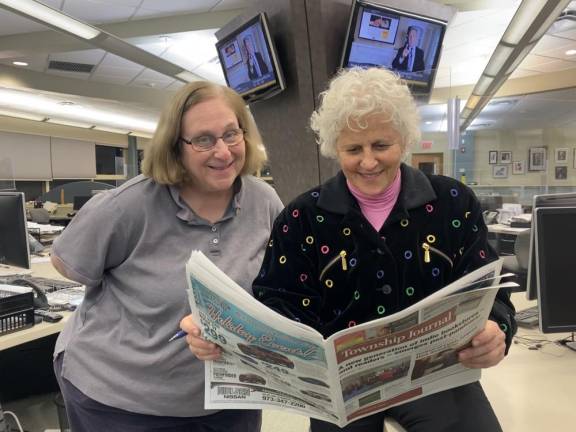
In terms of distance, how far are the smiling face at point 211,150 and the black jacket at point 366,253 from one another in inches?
10.0

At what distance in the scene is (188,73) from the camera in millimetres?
5992

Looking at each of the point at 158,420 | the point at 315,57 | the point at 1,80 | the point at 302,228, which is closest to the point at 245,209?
the point at 302,228

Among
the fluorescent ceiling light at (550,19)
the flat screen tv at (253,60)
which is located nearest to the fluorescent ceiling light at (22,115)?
the flat screen tv at (253,60)

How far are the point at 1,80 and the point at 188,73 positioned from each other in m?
2.57

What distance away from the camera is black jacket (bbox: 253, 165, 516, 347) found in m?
1.06

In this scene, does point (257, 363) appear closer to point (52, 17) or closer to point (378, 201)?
point (378, 201)

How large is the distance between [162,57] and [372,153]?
16.8 feet

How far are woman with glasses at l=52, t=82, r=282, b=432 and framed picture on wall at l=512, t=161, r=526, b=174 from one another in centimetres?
525

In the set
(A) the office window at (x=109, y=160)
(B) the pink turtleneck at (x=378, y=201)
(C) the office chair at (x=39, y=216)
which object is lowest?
(C) the office chair at (x=39, y=216)

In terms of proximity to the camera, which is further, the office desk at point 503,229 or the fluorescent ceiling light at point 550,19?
the office desk at point 503,229

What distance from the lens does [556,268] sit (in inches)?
52.9

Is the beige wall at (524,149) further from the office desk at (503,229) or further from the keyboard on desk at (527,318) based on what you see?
the keyboard on desk at (527,318)

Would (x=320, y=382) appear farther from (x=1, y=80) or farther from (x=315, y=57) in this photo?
(x=1, y=80)

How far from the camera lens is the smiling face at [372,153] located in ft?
3.45
